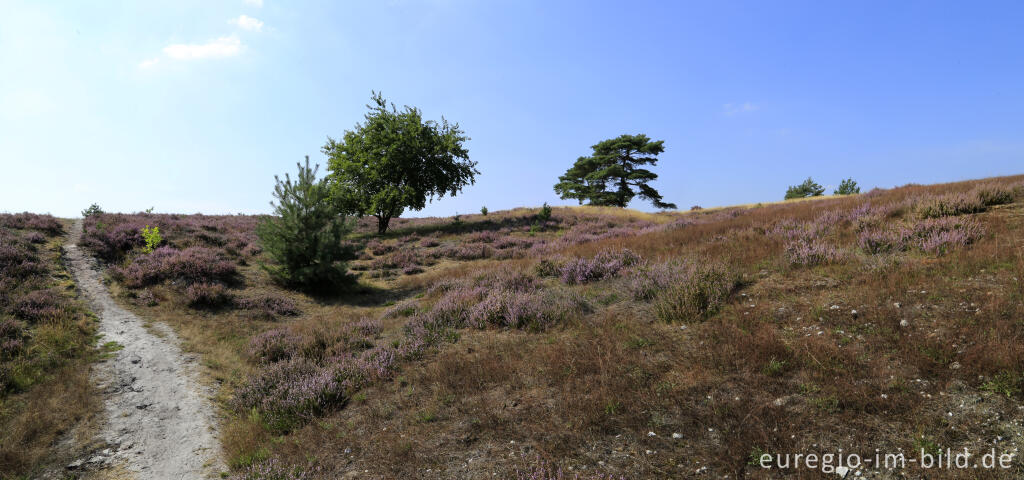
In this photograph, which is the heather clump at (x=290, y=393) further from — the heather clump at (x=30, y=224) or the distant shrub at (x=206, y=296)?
the heather clump at (x=30, y=224)

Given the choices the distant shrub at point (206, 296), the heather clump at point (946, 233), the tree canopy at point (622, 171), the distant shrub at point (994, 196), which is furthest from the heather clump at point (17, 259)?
the tree canopy at point (622, 171)

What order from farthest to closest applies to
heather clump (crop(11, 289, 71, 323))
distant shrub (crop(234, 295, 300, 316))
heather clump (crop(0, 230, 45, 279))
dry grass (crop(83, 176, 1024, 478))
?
distant shrub (crop(234, 295, 300, 316)) → heather clump (crop(0, 230, 45, 279)) → heather clump (crop(11, 289, 71, 323)) → dry grass (crop(83, 176, 1024, 478))

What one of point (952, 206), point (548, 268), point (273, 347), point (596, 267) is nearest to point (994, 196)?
point (952, 206)

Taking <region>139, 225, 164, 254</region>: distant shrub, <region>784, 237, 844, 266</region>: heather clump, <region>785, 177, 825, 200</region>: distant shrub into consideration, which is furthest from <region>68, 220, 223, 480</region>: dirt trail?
<region>785, 177, 825, 200</region>: distant shrub

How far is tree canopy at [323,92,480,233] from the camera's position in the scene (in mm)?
29984

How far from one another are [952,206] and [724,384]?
32.1 feet

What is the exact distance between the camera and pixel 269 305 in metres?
13.3

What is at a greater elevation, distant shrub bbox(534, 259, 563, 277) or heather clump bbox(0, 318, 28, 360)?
distant shrub bbox(534, 259, 563, 277)

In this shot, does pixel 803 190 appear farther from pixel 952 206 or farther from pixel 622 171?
pixel 952 206

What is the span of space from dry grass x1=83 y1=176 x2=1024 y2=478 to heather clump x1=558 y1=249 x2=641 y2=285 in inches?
87.2

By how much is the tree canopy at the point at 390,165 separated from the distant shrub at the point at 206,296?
642 inches

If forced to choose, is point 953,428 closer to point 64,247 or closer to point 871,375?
point 871,375

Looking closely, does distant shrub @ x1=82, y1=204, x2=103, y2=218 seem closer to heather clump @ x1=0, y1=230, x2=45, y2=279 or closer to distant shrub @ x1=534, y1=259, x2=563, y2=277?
heather clump @ x1=0, y1=230, x2=45, y2=279

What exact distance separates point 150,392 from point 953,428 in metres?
11.9
